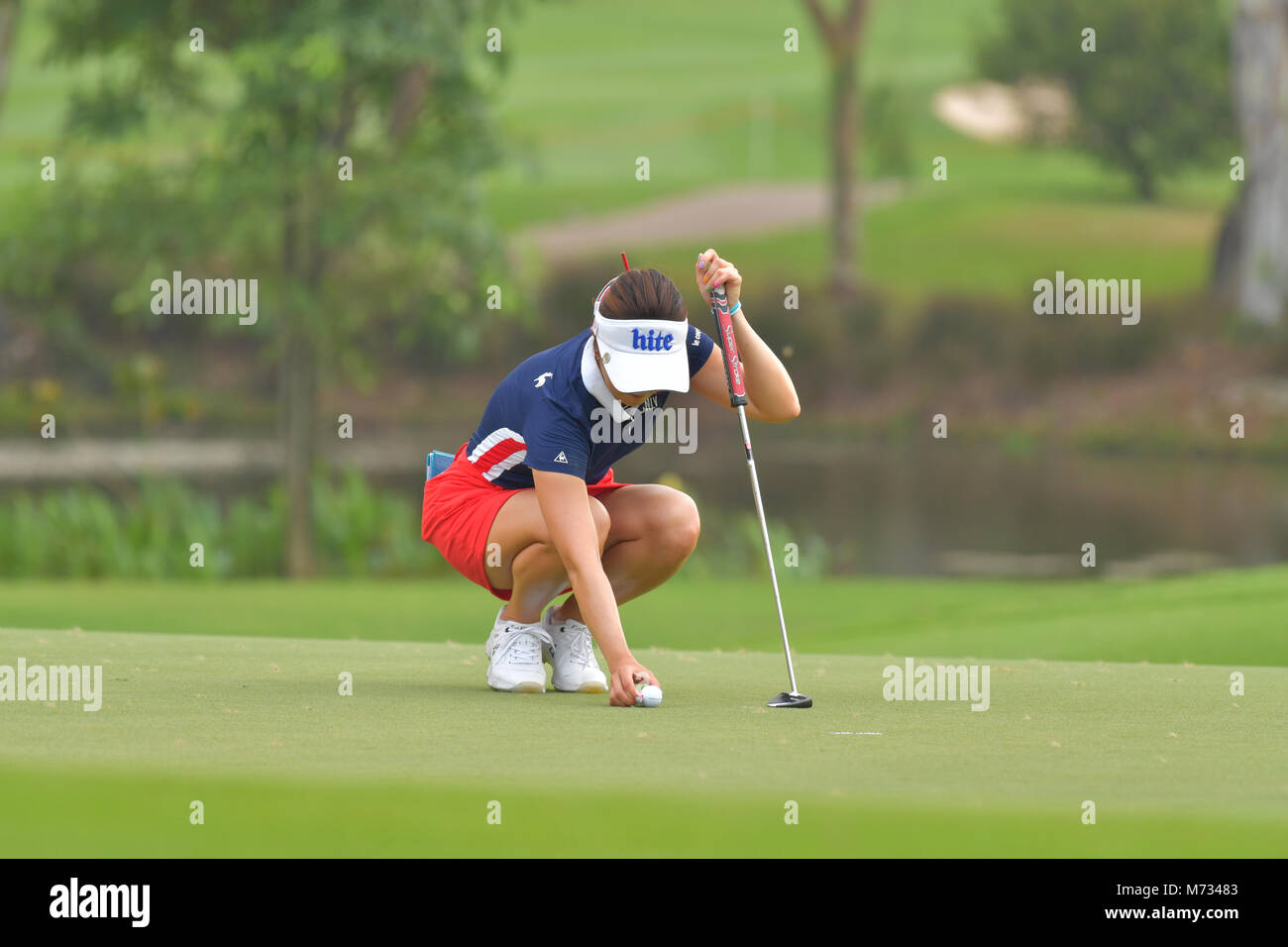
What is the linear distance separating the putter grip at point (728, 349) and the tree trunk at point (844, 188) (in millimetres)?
30542

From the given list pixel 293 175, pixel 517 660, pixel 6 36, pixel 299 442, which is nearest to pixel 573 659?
pixel 517 660

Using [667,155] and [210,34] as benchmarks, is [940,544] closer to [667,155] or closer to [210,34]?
[210,34]

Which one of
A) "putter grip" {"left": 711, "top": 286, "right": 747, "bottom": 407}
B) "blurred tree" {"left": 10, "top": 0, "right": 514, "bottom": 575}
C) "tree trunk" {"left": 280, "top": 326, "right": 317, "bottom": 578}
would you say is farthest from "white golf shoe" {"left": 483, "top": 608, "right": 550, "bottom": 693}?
"tree trunk" {"left": 280, "top": 326, "right": 317, "bottom": 578}

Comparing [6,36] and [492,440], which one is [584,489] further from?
[6,36]

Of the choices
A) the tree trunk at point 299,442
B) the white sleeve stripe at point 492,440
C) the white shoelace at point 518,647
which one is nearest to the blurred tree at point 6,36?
the tree trunk at point 299,442

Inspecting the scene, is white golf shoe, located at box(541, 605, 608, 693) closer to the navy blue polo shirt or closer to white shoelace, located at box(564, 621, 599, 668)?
white shoelace, located at box(564, 621, 599, 668)

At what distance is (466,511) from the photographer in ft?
18.9

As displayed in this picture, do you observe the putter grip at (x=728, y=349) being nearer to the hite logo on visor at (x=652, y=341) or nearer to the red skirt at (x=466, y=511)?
the hite logo on visor at (x=652, y=341)

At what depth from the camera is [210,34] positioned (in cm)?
1556

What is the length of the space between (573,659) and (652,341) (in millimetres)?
1242

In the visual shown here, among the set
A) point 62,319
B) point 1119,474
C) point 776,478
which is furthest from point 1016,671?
point 1119,474

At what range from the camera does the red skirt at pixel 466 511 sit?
567cm

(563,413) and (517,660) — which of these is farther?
(517,660)

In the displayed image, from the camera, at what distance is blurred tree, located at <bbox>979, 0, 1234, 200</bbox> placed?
45938 mm
